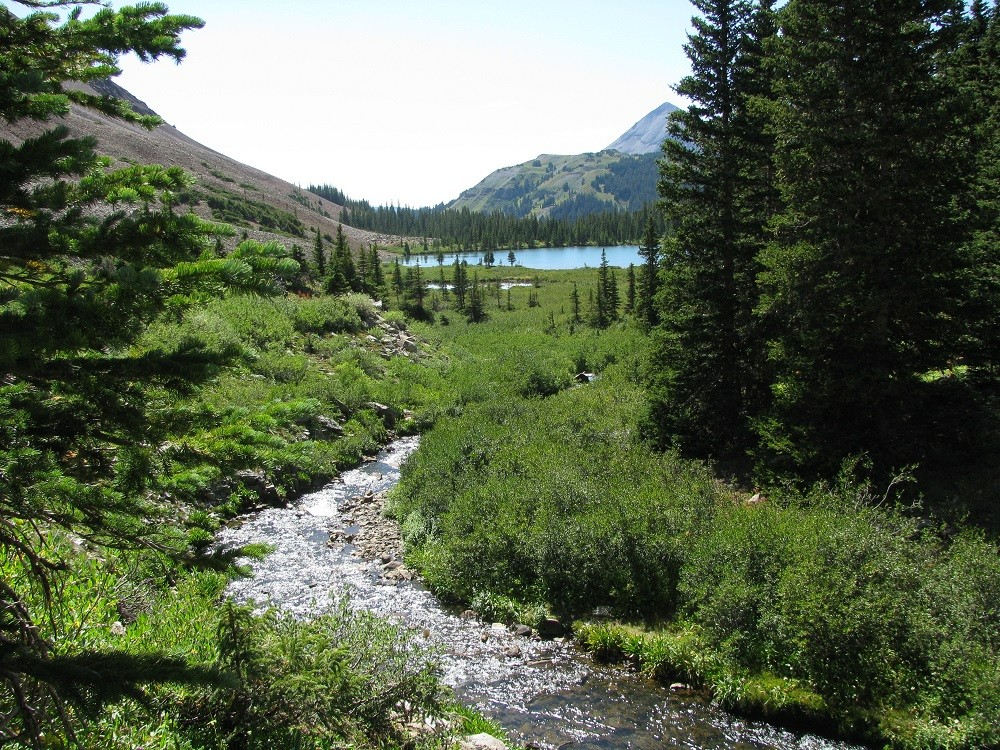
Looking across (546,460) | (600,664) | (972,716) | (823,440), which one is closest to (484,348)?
(546,460)

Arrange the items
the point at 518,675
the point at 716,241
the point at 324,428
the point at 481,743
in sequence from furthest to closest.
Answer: the point at 324,428, the point at 716,241, the point at 518,675, the point at 481,743

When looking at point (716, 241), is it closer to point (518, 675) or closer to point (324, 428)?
point (518, 675)

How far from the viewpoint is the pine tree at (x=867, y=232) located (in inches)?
590

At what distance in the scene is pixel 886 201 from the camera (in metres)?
15.3

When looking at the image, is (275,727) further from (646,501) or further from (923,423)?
(923,423)

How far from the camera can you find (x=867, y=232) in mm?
15594

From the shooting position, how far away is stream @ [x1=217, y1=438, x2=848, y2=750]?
981 centimetres

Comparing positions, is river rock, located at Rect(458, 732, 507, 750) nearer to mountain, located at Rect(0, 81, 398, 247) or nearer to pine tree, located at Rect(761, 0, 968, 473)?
pine tree, located at Rect(761, 0, 968, 473)

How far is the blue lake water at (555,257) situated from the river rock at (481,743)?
446 feet

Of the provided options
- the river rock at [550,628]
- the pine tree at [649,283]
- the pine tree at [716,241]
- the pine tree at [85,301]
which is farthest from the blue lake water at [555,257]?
the pine tree at [85,301]

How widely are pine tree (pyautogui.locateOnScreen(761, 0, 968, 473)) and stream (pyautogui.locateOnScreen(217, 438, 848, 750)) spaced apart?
7788mm

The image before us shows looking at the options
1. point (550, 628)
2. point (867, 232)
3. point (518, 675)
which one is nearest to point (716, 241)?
point (867, 232)

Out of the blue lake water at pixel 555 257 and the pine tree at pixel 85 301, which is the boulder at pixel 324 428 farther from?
the blue lake water at pixel 555 257

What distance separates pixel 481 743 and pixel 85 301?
7890 millimetres
